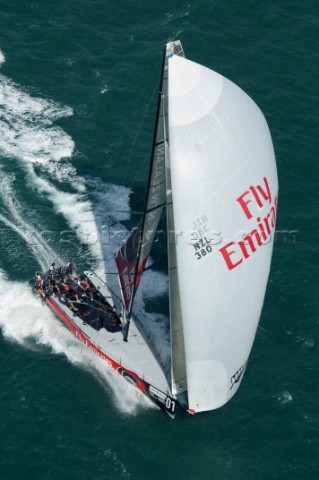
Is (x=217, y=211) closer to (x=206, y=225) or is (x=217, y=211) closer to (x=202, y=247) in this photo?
(x=206, y=225)

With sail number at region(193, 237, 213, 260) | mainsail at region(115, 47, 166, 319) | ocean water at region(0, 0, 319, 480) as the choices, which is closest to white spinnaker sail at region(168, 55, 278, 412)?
sail number at region(193, 237, 213, 260)

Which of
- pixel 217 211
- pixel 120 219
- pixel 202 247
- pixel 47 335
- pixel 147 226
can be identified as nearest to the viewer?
pixel 217 211

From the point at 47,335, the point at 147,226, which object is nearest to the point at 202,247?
the point at 147,226

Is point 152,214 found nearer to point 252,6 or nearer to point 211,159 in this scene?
point 211,159

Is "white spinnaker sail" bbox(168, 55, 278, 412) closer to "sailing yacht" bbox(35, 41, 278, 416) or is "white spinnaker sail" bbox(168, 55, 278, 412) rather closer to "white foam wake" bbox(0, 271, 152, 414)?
"sailing yacht" bbox(35, 41, 278, 416)

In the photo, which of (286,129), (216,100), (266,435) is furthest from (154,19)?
(266,435)

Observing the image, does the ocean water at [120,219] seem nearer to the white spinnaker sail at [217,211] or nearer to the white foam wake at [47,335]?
the white foam wake at [47,335]

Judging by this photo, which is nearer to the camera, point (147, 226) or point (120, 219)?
point (147, 226)
